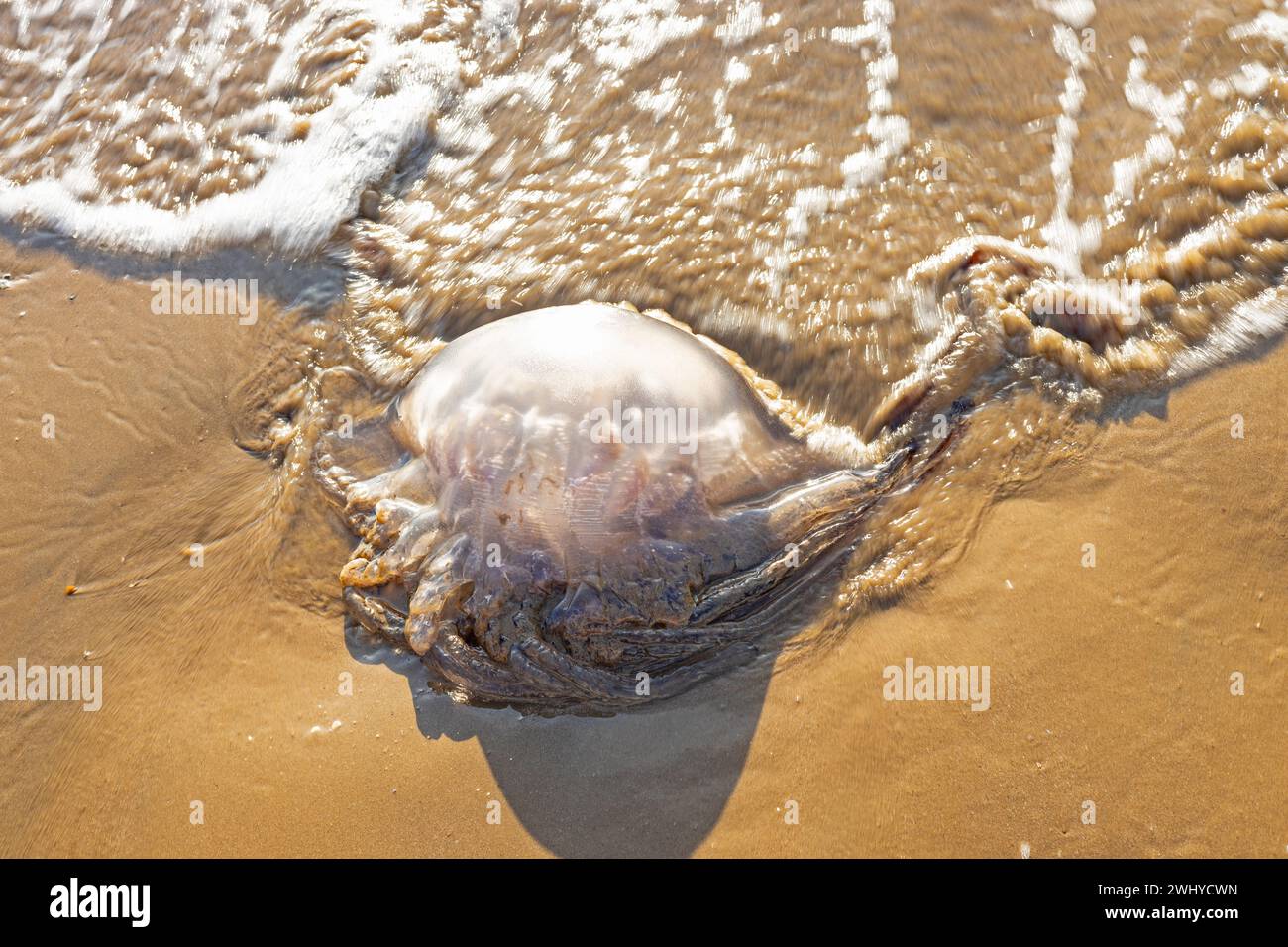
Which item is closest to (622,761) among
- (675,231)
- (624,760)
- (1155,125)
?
(624,760)

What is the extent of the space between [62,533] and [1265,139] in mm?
5179

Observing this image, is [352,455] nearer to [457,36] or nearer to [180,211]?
[180,211]

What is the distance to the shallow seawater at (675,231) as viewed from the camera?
122 inches

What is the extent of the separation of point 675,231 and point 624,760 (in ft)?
7.14

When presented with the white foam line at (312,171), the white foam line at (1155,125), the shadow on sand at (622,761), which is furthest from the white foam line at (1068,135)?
the white foam line at (312,171)

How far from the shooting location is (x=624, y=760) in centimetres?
271

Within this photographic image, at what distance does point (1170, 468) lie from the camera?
2932mm

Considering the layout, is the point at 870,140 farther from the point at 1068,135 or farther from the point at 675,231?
the point at 675,231

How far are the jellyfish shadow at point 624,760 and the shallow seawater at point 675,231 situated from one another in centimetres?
2

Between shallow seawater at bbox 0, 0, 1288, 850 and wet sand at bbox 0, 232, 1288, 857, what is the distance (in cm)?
4

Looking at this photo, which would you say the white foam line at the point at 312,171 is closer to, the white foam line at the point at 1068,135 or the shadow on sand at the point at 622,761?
the shadow on sand at the point at 622,761

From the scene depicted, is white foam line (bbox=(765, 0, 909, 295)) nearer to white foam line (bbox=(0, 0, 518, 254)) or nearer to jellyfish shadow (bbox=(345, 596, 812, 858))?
jellyfish shadow (bbox=(345, 596, 812, 858))

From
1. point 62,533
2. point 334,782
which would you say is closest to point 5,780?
point 62,533

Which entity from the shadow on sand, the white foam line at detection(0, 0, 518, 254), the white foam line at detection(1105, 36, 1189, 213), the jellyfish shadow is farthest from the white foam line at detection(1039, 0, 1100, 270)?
the white foam line at detection(0, 0, 518, 254)
